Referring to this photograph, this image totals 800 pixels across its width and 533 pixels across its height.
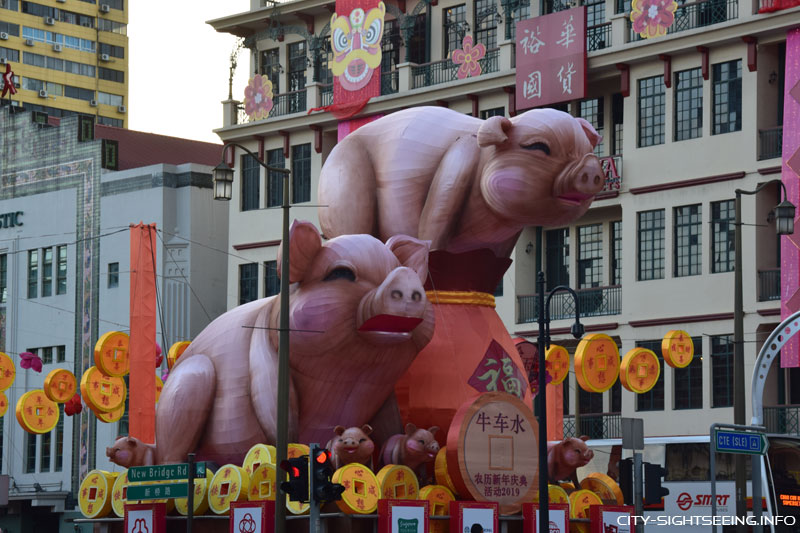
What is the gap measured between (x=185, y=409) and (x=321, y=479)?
15.7 feet

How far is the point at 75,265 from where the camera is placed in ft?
176

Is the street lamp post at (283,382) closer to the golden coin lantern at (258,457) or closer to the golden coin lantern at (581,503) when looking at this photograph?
the golden coin lantern at (258,457)

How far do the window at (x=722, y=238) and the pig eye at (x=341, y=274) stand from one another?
21.3 meters

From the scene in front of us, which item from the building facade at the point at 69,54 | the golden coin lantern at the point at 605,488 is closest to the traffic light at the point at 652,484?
the golden coin lantern at the point at 605,488

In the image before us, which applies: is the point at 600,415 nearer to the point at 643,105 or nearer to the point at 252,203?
the point at 643,105

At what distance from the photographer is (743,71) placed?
4134cm

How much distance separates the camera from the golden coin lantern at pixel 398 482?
2162cm

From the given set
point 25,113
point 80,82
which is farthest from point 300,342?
point 80,82

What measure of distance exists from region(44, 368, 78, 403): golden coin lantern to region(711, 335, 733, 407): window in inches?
632

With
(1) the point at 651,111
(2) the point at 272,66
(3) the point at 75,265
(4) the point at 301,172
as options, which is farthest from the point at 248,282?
(1) the point at 651,111

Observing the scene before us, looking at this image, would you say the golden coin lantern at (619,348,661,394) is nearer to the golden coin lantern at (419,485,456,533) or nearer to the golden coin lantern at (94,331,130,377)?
the golden coin lantern at (94,331,130,377)

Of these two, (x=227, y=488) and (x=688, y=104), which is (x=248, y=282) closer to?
(x=688, y=104)

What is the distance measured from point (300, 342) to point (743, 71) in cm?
2235

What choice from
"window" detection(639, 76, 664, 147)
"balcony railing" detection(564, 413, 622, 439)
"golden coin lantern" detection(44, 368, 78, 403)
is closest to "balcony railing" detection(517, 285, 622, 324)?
"balcony railing" detection(564, 413, 622, 439)
